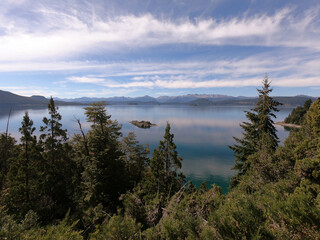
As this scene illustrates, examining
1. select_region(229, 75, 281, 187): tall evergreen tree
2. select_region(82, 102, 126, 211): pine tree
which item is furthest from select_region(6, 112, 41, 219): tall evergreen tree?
select_region(229, 75, 281, 187): tall evergreen tree

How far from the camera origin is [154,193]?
48.1 ft

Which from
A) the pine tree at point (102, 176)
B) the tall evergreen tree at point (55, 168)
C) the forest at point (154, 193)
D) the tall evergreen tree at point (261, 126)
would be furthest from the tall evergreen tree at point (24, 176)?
the tall evergreen tree at point (261, 126)

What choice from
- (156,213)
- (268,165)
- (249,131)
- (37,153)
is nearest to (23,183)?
(37,153)

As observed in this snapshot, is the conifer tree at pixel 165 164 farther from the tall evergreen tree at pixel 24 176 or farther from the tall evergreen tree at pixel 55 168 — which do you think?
the tall evergreen tree at pixel 24 176

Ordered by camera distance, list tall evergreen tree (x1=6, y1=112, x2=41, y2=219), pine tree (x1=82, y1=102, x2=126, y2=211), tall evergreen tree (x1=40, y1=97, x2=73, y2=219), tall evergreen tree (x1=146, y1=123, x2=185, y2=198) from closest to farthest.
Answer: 1. tall evergreen tree (x1=6, y1=112, x2=41, y2=219)
2. pine tree (x1=82, y1=102, x2=126, y2=211)
3. tall evergreen tree (x1=146, y1=123, x2=185, y2=198)
4. tall evergreen tree (x1=40, y1=97, x2=73, y2=219)

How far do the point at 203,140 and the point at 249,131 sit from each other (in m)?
39.8

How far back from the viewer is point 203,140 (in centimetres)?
5691

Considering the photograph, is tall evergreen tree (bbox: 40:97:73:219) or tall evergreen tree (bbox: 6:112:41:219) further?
tall evergreen tree (bbox: 40:97:73:219)

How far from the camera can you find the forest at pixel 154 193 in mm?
5297

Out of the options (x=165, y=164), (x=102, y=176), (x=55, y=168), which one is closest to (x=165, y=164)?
(x=165, y=164)

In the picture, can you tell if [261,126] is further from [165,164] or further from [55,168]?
[55,168]

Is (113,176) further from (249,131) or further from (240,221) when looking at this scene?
(249,131)

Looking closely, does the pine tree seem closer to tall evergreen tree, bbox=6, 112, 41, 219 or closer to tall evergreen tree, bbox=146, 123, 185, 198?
tall evergreen tree, bbox=146, 123, 185, 198

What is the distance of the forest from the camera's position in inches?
209
